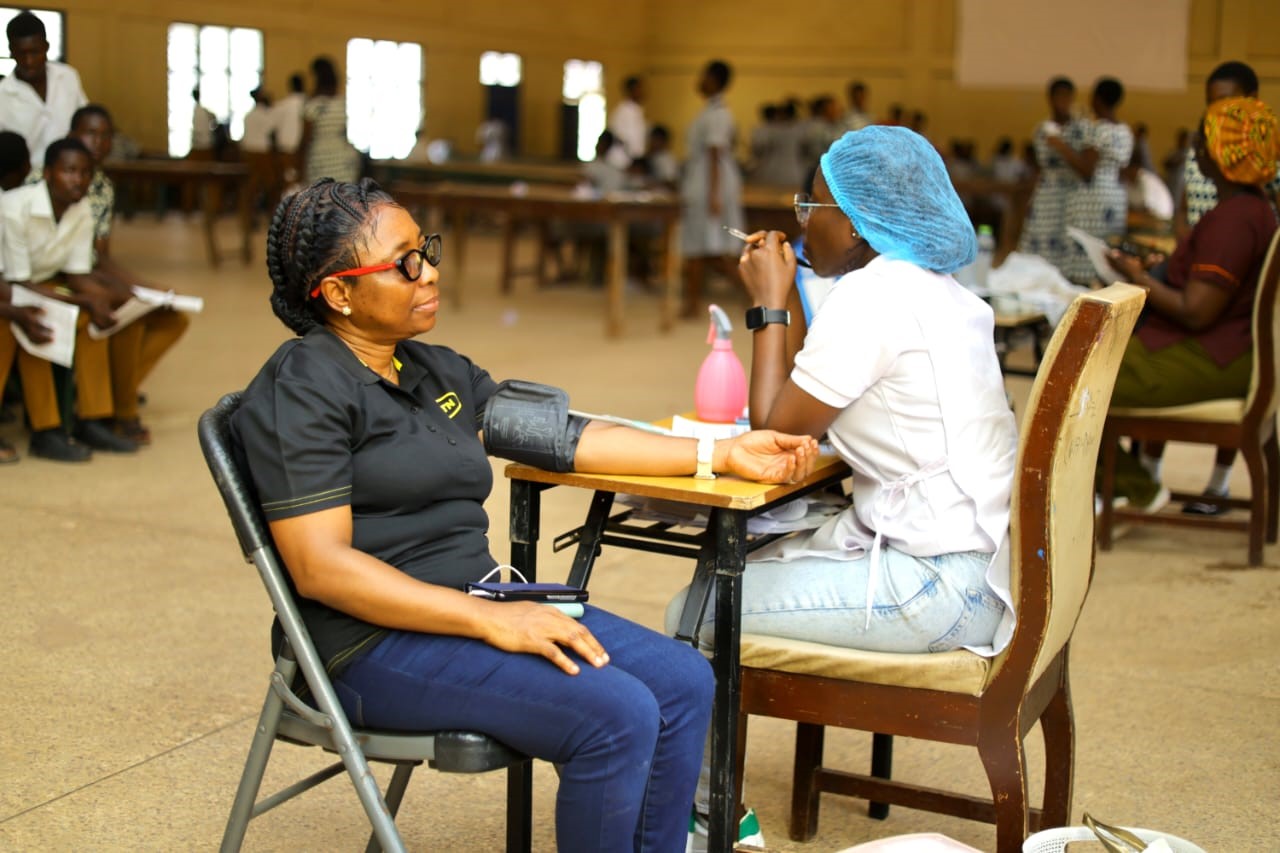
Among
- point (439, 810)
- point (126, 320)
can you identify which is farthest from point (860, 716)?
point (126, 320)

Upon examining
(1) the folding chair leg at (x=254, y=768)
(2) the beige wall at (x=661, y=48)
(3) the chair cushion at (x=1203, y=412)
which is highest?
(2) the beige wall at (x=661, y=48)

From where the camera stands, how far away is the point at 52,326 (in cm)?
510

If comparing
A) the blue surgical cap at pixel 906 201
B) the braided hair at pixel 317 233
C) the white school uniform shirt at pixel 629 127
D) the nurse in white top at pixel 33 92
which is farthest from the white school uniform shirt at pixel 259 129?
the braided hair at pixel 317 233

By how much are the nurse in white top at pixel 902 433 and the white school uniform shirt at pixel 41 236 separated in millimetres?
3607

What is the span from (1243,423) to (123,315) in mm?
3786

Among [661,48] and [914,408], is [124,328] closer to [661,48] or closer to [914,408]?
[914,408]

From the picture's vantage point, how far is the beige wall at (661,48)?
18000 millimetres

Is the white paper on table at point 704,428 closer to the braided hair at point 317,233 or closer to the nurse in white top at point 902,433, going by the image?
the nurse in white top at point 902,433

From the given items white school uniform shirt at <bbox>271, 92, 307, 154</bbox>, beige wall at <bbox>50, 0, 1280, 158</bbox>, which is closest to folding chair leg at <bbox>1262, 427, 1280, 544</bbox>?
white school uniform shirt at <bbox>271, 92, 307, 154</bbox>

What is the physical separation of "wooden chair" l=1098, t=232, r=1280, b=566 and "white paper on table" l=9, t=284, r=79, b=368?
→ 3.42 metres

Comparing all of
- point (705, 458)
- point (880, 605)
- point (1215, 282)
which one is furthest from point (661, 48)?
point (880, 605)

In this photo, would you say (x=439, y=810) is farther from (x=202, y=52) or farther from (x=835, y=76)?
(x=835, y=76)

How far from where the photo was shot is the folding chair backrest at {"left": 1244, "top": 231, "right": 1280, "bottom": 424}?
4262 mm

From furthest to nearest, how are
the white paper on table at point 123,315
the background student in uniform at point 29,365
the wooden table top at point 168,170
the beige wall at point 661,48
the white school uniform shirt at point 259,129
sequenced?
the beige wall at point 661,48 → the white school uniform shirt at point 259,129 → the wooden table top at point 168,170 → the white paper on table at point 123,315 → the background student in uniform at point 29,365
